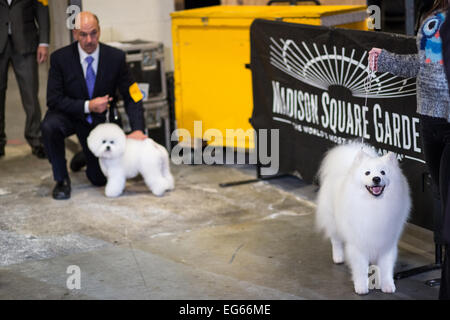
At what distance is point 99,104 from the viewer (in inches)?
215

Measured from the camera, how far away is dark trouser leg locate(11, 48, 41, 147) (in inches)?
258

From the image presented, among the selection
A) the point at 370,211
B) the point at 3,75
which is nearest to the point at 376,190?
the point at 370,211

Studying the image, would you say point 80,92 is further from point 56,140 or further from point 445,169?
point 445,169

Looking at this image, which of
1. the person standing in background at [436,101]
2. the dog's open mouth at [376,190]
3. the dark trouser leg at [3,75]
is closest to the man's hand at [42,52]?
the dark trouser leg at [3,75]

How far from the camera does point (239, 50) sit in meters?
6.14

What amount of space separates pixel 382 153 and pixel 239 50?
2.12 m

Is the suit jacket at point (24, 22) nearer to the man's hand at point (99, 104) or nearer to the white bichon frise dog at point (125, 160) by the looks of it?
the man's hand at point (99, 104)

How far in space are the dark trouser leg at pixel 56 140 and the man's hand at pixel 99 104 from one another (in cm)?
28

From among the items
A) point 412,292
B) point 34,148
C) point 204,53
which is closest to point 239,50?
point 204,53

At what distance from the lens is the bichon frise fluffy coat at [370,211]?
3.54 m

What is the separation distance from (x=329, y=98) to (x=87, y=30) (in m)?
1.84

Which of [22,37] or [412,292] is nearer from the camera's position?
[412,292]

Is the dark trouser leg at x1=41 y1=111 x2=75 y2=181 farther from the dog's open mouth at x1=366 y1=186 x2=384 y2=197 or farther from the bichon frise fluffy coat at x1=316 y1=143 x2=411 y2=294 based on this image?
the dog's open mouth at x1=366 y1=186 x2=384 y2=197

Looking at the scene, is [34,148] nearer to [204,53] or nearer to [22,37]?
[22,37]
